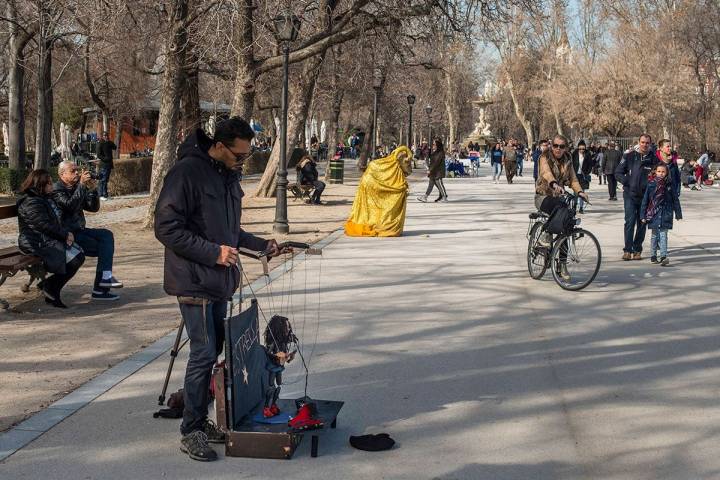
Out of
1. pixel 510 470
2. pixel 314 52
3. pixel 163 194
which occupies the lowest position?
pixel 510 470

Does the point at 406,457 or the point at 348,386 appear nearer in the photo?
the point at 406,457

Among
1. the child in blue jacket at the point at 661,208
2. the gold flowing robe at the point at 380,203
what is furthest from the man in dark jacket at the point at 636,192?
the gold flowing robe at the point at 380,203

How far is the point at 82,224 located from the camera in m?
9.78

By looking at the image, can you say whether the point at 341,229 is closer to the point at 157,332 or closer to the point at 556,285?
the point at 556,285

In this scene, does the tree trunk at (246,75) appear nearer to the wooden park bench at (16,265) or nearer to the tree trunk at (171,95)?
the tree trunk at (171,95)

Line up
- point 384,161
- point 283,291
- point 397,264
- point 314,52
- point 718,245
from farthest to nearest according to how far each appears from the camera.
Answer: point 314,52
point 384,161
point 718,245
point 397,264
point 283,291

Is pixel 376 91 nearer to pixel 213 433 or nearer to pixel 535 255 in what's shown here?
pixel 535 255

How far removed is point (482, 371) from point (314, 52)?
43.6 ft

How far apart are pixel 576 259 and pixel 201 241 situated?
6.97 meters

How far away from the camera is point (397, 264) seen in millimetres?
12875

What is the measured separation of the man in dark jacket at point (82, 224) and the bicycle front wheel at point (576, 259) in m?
4.88

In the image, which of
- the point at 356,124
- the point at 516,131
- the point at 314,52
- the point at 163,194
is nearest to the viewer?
the point at 163,194

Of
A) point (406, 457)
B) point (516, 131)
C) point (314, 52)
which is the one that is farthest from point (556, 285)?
point (516, 131)

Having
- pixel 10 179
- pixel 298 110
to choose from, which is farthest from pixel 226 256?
pixel 10 179
